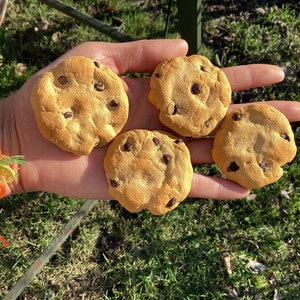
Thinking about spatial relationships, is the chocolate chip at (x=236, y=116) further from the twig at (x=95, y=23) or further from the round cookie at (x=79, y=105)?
the twig at (x=95, y=23)

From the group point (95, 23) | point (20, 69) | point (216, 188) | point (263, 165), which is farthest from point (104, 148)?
point (20, 69)

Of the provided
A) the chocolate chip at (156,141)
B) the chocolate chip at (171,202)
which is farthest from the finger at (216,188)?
the chocolate chip at (156,141)

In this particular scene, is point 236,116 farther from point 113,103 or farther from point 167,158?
point 113,103

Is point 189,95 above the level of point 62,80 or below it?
below

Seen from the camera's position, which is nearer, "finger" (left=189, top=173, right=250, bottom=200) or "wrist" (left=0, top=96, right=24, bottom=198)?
"wrist" (left=0, top=96, right=24, bottom=198)

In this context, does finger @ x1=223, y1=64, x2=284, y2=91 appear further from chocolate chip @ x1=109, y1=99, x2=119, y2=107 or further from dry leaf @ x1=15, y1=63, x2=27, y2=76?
dry leaf @ x1=15, y1=63, x2=27, y2=76

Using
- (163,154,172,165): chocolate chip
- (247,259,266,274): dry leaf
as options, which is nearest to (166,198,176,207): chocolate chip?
(163,154,172,165): chocolate chip

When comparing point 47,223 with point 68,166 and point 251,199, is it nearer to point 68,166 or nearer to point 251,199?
point 68,166
